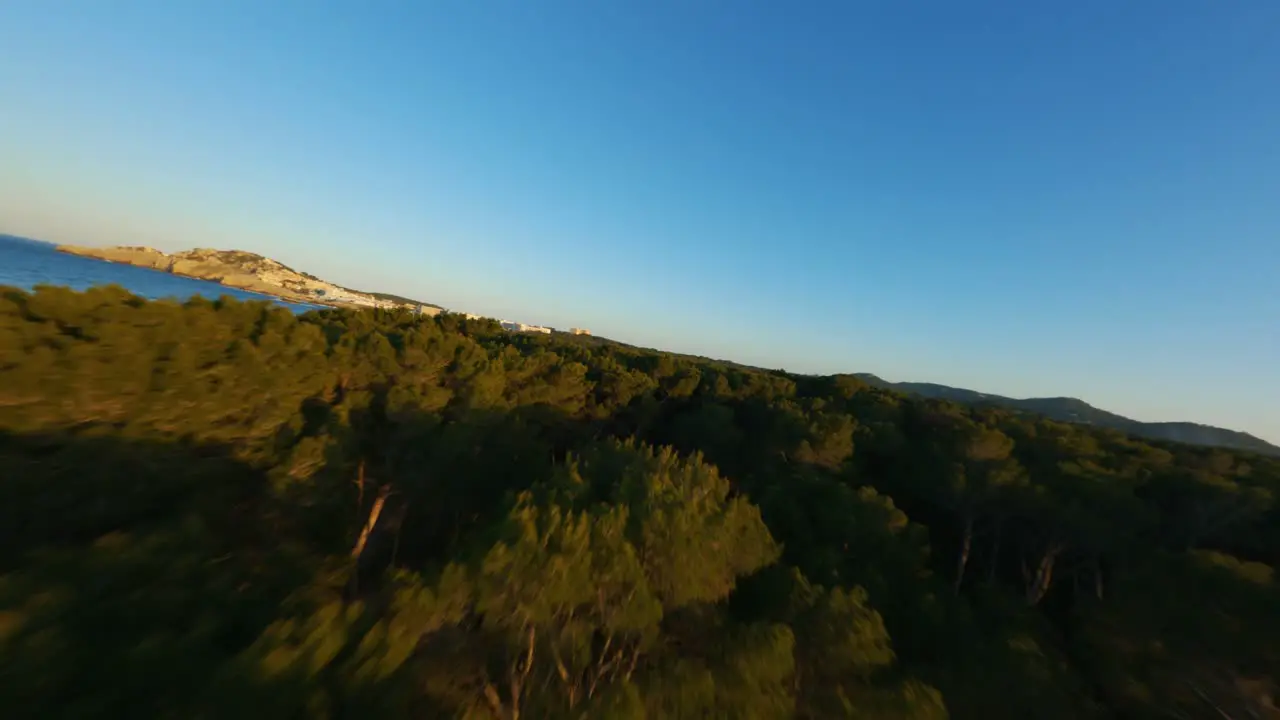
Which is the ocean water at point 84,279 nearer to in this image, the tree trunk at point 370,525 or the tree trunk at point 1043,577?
the tree trunk at point 370,525

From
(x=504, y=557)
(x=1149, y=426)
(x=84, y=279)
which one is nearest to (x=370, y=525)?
(x=504, y=557)

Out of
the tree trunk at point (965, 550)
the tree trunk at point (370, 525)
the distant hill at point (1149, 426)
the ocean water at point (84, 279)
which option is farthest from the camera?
the distant hill at point (1149, 426)

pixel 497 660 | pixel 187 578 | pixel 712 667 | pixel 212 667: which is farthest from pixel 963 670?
pixel 187 578

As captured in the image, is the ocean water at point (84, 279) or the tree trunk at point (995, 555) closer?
the tree trunk at point (995, 555)

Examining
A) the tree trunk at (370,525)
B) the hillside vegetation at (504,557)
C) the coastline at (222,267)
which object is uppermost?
the coastline at (222,267)

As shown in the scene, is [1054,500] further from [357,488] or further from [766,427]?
[357,488]

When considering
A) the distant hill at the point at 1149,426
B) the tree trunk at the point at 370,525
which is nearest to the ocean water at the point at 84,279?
the tree trunk at the point at 370,525

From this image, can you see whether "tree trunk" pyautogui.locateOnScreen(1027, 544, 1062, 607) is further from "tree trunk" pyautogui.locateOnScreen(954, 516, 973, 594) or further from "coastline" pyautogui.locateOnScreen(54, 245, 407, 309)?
"coastline" pyautogui.locateOnScreen(54, 245, 407, 309)

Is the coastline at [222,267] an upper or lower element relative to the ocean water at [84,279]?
upper
